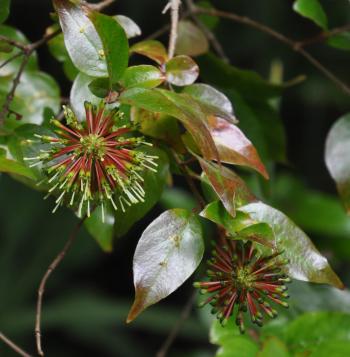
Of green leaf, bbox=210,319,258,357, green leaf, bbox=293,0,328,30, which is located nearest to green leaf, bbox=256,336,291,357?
green leaf, bbox=210,319,258,357

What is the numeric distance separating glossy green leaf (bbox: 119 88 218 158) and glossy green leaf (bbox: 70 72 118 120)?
0.21 feet

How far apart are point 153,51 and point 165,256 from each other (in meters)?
0.27

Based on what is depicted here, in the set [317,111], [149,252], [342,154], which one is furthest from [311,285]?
[317,111]

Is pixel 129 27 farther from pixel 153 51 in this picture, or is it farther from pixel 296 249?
pixel 296 249

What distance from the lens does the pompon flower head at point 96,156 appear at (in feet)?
2.32

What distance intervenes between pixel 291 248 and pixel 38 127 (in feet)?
0.97

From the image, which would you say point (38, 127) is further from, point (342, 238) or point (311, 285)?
point (342, 238)

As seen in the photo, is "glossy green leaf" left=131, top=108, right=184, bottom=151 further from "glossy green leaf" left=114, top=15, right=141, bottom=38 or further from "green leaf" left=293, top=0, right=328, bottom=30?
"green leaf" left=293, top=0, right=328, bottom=30

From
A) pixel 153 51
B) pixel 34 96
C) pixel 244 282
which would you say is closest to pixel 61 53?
pixel 34 96

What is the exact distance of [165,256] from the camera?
69 cm

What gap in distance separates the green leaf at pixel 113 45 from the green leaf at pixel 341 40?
43cm

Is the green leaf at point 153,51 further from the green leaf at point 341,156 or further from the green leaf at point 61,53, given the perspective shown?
the green leaf at point 341,156

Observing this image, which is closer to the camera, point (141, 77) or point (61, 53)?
point (141, 77)

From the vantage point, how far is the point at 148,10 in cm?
222
